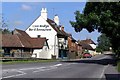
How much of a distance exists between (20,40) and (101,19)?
35.2 metres

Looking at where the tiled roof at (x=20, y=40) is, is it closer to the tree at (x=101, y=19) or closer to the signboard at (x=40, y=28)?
the signboard at (x=40, y=28)

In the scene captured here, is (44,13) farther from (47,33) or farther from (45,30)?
(47,33)

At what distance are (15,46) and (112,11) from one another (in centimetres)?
3433

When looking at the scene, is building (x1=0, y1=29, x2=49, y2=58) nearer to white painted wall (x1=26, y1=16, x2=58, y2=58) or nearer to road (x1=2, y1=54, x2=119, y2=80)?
white painted wall (x1=26, y1=16, x2=58, y2=58)

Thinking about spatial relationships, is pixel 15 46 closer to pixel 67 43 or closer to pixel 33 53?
pixel 33 53

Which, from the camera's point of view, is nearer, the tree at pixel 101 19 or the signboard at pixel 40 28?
the tree at pixel 101 19

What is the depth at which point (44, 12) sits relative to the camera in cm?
9619

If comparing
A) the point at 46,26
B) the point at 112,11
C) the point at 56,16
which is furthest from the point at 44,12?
the point at 112,11

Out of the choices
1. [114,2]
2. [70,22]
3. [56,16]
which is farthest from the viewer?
[56,16]

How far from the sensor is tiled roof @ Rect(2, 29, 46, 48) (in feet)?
262

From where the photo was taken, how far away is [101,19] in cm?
4944

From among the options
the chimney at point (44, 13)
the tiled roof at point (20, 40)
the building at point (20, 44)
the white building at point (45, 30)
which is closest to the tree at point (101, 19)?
the building at point (20, 44)

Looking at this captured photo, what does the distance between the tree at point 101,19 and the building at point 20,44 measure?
25.1 meters

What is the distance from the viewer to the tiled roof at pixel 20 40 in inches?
3140
